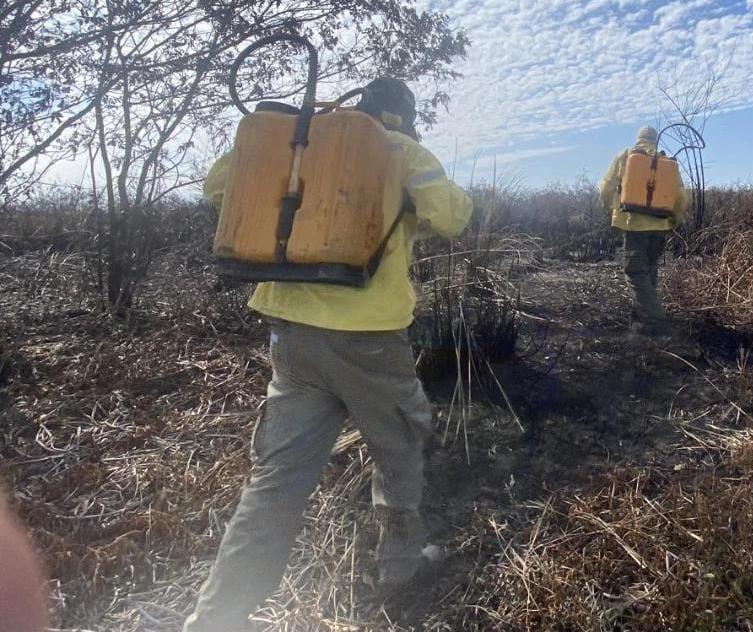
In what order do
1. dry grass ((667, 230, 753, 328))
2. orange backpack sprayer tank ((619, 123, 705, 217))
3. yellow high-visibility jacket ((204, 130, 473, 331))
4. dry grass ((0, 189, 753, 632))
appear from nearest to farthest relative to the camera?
yellow high-visibility jacket ((204, 130, 473, 331))
dry grass ((0, 189, 753, 632))
dry grass ((667, 230, 753, 328))
orange backpack sprayer tank ((619, 123, 705, 217))

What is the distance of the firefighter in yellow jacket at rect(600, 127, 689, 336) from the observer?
484 centimetres

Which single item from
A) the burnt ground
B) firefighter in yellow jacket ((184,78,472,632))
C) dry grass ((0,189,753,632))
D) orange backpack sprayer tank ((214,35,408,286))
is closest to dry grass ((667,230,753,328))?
the burnt ground

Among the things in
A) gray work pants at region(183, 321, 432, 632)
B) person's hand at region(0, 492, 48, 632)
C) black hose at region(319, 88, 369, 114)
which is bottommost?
person's hand at region(0, 492, 48, 632)

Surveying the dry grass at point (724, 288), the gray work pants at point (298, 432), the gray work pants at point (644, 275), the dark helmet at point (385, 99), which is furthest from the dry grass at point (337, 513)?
the dark helmet at point (385, 99)

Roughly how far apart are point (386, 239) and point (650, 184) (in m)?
3.66

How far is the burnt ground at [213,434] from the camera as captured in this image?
8.45 feet

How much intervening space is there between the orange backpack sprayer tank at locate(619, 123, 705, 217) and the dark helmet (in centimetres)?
339

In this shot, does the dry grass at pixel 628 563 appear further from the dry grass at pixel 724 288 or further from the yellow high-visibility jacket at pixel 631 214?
the yellow high-visibility jacket at pixel 631 214

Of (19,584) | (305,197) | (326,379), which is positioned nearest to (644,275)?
(326,379)

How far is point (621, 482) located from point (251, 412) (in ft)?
6.13

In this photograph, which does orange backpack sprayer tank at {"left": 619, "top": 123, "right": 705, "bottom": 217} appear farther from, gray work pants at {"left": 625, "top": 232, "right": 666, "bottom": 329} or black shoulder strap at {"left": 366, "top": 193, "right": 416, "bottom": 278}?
black shoulder strap at {"left": 366, "top": 193, "right": 416, "bottom": 278}

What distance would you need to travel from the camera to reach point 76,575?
254cm

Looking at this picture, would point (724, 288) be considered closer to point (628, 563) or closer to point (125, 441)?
point (628, 563)

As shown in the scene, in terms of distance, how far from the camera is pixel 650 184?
4.96m
